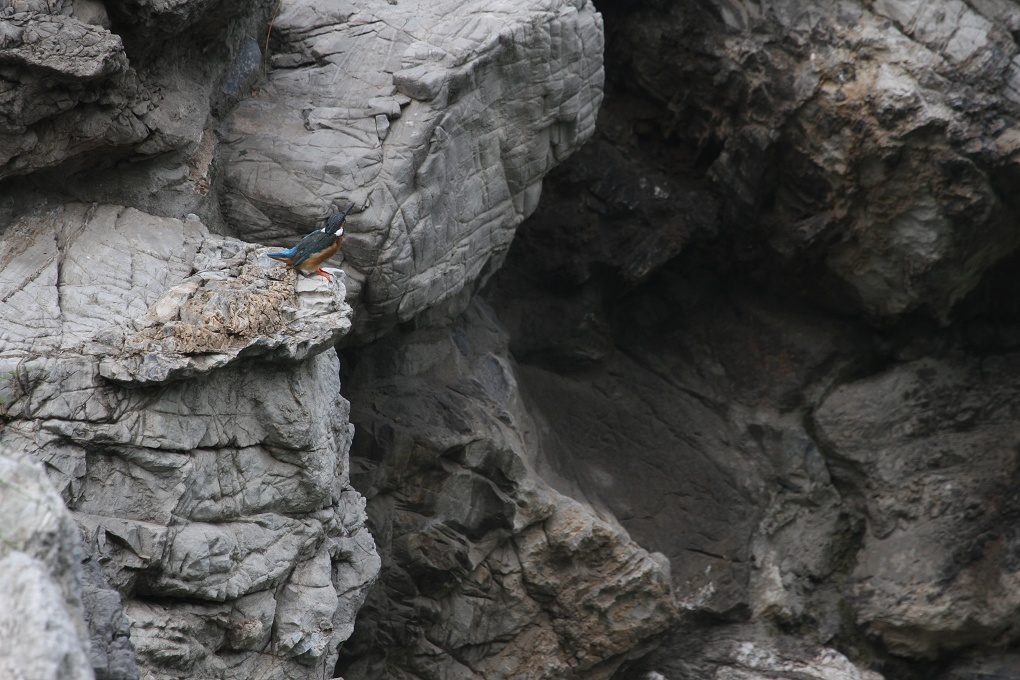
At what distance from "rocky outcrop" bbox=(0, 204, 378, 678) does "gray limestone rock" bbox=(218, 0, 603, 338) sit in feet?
2.45

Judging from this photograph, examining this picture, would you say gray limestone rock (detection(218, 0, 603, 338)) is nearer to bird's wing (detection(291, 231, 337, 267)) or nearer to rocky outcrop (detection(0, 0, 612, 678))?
rocky outcrop (detection(0, 0, 612, 678))

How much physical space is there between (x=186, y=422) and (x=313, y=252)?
1.07 metres

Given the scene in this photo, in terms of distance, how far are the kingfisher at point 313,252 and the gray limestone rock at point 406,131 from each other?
0.61 meters

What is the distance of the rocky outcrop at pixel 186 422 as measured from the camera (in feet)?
16.0

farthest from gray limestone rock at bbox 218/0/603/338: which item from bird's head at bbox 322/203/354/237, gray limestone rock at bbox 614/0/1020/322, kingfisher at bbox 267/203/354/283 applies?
gray limestone rock at bbox 614/0/1020/322

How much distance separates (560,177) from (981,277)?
3.62m

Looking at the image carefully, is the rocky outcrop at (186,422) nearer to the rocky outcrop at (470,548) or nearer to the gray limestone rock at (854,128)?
the rocky outcrop at (470,548)

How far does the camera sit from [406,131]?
648 cm

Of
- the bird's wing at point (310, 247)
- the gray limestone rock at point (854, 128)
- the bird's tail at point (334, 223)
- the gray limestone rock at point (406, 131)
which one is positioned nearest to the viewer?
the bird's wing at point (310, 247)

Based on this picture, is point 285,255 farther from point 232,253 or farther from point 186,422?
point 186,422

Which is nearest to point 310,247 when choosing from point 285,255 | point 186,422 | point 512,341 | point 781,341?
point 285,255

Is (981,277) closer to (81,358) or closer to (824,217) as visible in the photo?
(824,217)

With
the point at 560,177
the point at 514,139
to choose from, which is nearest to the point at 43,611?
the point at 514,139

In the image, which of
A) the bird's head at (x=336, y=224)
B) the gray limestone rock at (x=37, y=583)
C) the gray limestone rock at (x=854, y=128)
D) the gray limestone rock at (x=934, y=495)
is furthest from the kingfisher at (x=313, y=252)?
the gray limestone rock at (x=934, y=495)
